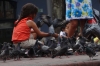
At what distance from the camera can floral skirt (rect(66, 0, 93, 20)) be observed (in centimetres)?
761

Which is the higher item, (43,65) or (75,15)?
(75,15)

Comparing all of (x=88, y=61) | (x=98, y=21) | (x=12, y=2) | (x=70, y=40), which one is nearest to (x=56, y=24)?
(x=70, y=40)

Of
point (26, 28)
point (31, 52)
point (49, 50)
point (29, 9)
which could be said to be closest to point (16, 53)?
point (31, 52)

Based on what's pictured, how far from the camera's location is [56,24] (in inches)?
281

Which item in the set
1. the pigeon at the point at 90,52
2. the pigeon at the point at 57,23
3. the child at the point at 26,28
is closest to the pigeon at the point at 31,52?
the child at the point at 26,28

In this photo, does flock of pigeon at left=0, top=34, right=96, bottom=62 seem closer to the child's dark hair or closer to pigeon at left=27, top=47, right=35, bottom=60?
pigeon at left=27, top=47, right=35, bottom=60

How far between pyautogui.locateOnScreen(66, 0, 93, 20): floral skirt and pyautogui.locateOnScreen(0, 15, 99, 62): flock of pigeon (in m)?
0.34

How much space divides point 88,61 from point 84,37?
6.31 ft

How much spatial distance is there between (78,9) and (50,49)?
1.28 meters

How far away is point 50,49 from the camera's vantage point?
6691mm

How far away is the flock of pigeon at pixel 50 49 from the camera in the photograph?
6.37m

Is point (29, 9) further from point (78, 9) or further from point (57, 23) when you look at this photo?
point (78, 9)

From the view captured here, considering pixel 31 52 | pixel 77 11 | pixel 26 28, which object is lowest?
pixel 31 52

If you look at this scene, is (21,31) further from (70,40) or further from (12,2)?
(12,2)
